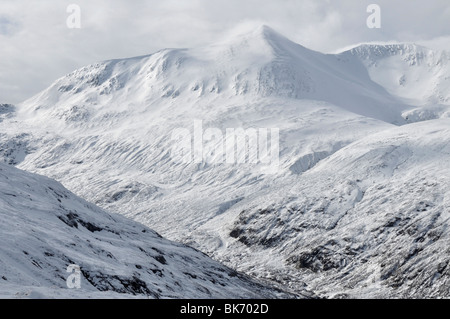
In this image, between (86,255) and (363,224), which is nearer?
(86,255)

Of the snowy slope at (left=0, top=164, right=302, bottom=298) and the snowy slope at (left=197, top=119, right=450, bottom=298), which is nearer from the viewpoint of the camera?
the snowy slope at (left=0, top=164, right=302, bottom=298)

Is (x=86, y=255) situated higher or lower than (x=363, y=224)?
higher

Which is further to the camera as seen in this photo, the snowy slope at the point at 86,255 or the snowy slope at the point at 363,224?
the snowy slope at the point at 363,224

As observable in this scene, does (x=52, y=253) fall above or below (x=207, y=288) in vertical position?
above

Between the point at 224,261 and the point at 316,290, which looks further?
the point at 224,261

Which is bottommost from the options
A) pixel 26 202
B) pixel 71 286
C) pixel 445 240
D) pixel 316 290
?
pixel 316 290

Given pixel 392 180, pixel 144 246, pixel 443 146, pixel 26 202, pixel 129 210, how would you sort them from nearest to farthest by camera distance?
pixel 26 202, pixel 144 246, pixel 392 180, pixel 443 146, pixel 129 210

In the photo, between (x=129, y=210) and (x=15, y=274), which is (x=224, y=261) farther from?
(x=15, y=274)

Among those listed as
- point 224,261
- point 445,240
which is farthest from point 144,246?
point 445,240
